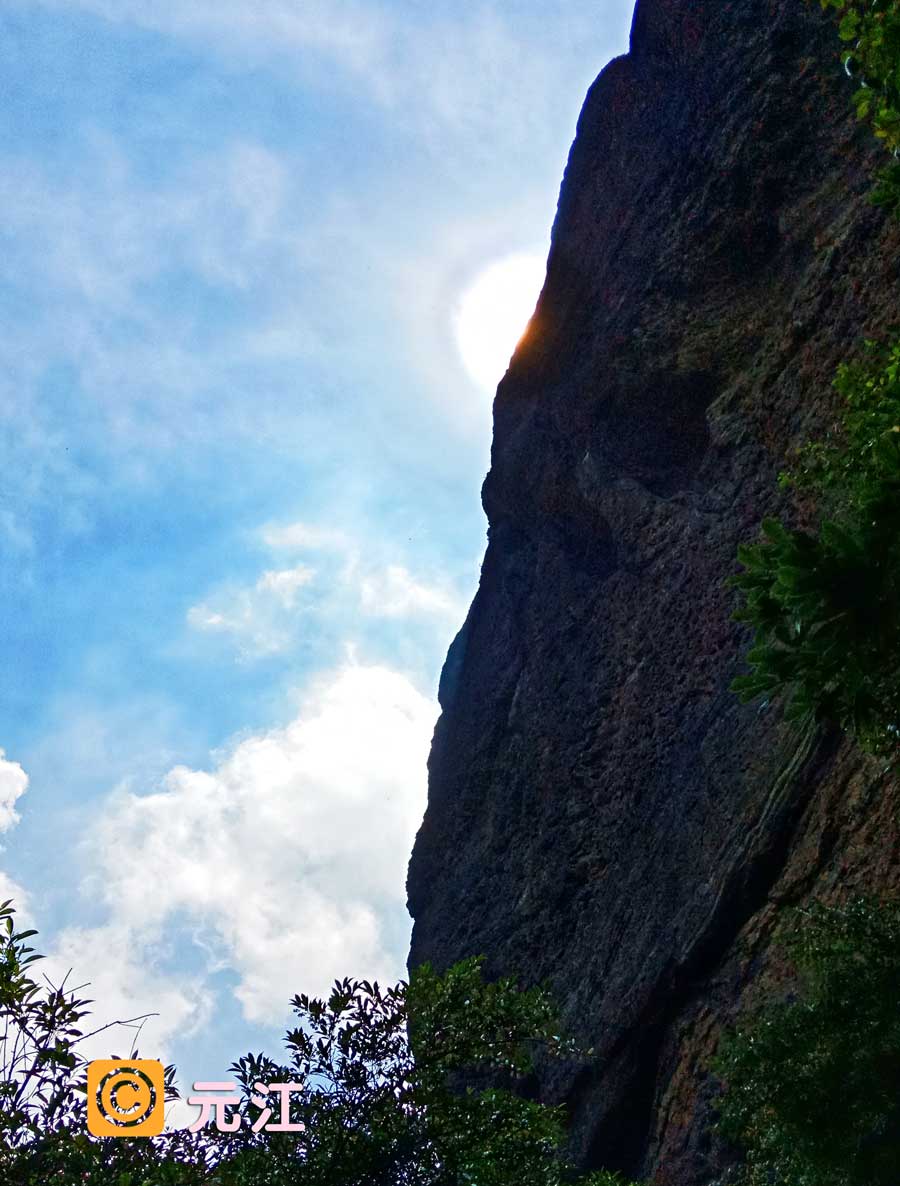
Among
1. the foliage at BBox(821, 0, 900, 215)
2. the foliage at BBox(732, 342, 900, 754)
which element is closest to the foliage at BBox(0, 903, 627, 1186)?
the foliage at BBox(732, 342, 900, 754)

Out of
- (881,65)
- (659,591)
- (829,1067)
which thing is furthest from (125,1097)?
(659,591)

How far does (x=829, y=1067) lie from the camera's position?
9250mm

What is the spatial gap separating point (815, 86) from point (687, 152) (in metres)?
4.09

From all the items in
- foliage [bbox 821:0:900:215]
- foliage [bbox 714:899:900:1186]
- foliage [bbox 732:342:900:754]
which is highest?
Answer: foliage [bbox 821:0:900:215]

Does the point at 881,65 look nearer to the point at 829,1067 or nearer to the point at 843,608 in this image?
the point at 843,608

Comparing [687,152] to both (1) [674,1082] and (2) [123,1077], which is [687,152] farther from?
(2) [123,1077]

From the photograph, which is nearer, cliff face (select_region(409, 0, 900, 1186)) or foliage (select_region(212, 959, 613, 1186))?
foliage (select_region(212, 959, 613, 1186))

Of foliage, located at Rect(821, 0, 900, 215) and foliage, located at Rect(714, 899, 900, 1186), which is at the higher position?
foliage, located at Rect(821, 0, 900, 215)

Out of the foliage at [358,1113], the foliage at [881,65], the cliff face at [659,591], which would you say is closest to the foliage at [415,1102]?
the foliage at [358,1113]

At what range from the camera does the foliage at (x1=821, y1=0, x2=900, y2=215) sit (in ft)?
27.1

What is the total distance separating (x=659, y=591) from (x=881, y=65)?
16.4 m

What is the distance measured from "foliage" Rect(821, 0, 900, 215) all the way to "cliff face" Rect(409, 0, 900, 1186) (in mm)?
9020

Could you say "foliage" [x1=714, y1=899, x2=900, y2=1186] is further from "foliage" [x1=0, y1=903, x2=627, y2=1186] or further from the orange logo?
the orange logo

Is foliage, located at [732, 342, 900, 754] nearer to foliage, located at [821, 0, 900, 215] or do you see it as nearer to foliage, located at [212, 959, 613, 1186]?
foliage, located at [821, 0, 900, 215]
